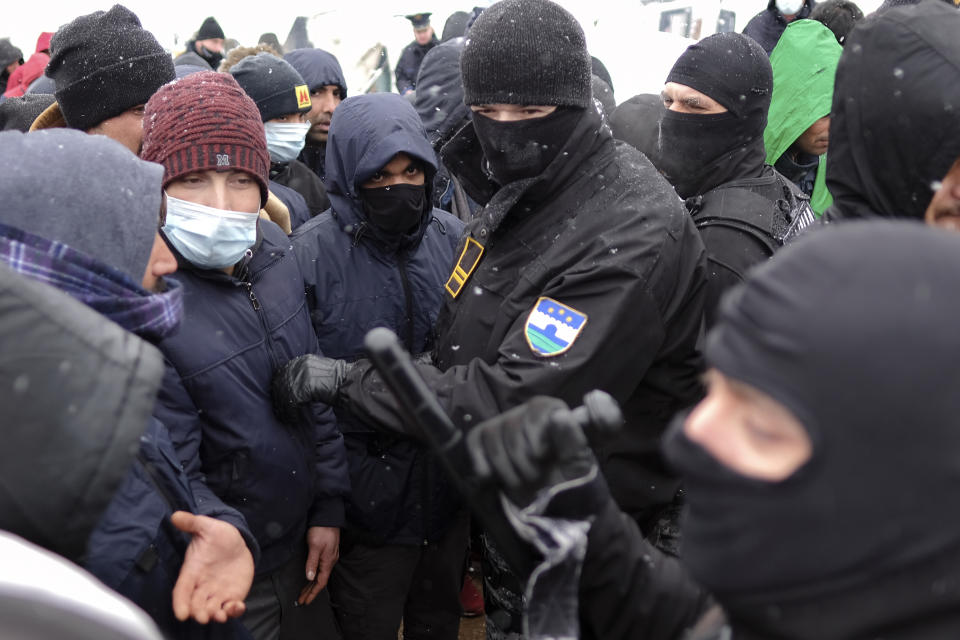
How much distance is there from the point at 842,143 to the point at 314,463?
1.90 m

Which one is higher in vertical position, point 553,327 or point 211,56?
point 553,327

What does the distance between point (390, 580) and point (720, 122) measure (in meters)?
2.32

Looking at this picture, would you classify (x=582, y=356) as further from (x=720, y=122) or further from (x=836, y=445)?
(x=720, y=122)

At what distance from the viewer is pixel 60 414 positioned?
119 centimetres

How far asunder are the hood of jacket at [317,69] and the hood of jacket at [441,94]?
651 mm

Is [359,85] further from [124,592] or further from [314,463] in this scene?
[124,592]

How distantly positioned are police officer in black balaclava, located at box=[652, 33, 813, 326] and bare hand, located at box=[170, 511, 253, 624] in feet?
6.67

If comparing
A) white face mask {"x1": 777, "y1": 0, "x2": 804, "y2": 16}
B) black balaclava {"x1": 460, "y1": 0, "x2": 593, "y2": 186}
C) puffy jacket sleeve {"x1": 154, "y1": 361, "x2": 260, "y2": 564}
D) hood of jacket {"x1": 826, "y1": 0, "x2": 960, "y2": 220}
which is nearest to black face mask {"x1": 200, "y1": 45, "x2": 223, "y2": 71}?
white face mask {"x1": 777, "y1": 0, "x2": 804, "y2": 16}

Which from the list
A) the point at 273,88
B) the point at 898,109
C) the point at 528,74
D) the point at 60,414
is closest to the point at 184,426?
the point at 60,414

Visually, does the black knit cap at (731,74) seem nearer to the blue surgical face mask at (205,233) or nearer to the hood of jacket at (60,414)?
the blue surgical face mask at (205,233)

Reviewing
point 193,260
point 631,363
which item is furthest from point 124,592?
point 631,363

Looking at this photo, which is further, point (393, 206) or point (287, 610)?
point (393, 206)

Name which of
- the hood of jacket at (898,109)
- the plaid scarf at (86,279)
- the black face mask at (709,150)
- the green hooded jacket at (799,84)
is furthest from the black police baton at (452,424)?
the green hooded jacket at (799,84)

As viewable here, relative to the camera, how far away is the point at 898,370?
34.5 inches
